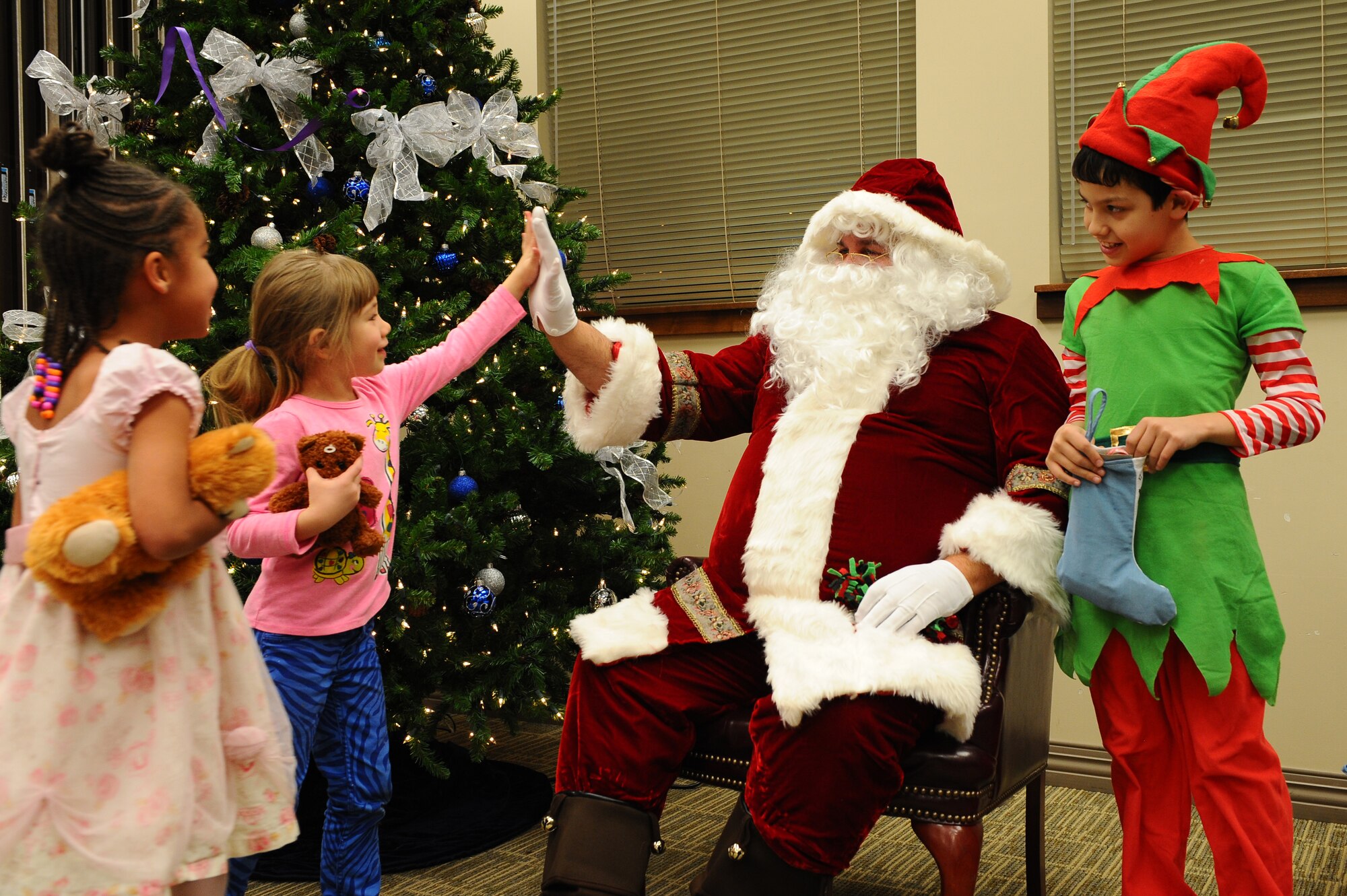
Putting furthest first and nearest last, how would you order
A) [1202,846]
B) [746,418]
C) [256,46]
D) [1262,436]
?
[256,46] → [1202,846] → [746,418] → [1262,436]

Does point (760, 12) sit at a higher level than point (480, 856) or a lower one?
higher

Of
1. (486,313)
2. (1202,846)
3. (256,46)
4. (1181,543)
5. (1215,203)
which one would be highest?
(256,46)

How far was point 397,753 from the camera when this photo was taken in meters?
3.16

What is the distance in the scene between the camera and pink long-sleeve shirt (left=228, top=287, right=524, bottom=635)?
5.97ft

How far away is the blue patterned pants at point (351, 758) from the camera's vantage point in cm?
199

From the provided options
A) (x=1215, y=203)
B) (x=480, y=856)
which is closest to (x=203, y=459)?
(x=480, y=856)

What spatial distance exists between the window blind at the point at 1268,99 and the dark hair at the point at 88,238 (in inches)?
101

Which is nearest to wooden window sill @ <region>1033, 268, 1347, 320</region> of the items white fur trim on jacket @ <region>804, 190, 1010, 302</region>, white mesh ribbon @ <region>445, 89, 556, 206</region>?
white fur trim on jacket @ <region>804, 190, 1010, 302</region>

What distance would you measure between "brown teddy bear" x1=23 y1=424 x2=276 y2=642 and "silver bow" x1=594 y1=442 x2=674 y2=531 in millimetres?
1508

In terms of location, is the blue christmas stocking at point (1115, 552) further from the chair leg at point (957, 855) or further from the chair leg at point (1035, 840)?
the chair leg at point (1035, 840)

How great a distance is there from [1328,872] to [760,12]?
117 inches

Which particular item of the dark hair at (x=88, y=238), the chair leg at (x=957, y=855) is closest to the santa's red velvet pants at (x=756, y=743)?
the chair leg at (x=957, y=855)

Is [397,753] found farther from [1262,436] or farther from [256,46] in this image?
[1262,436]

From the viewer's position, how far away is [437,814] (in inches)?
114
